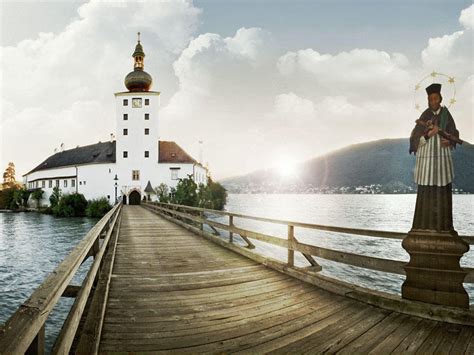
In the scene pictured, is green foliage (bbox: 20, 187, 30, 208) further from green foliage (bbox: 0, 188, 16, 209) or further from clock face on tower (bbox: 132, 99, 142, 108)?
clock face on tower (bbox: 132, 99, 142, 108)

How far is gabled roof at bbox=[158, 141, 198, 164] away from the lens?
51.4 meters

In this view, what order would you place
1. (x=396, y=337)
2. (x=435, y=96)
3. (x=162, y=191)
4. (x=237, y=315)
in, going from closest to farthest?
(x=396, y=337) → (x=237, y=315) → (x=435, y=96) → (x=162, y=191)

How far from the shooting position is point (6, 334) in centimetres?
133

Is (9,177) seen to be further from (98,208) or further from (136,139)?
(136,139)

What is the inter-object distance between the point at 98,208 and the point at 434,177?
52719mm

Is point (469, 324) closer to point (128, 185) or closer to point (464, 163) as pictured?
point (128, 185)

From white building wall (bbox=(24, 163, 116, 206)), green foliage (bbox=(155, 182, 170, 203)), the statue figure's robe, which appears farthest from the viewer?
white building wall (bbox=(24, 163, 116, 206))

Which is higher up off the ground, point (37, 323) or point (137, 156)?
point (137, 156)

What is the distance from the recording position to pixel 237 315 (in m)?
3.89

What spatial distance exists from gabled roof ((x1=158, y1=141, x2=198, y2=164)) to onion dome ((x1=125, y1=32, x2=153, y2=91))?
33.6 feet

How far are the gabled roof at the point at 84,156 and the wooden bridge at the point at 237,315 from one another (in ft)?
166

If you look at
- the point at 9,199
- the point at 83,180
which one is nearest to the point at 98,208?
the point at 83,180

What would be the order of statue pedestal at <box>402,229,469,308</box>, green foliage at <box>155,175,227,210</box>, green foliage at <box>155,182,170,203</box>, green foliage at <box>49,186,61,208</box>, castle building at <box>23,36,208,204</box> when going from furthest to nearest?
1. green foliage at <box>49,186,61,208</box>
2. castle building at <box>23,36,208,204</box>
3. green foliage at <box>155,182,170,203</box>
4. green foliage at <box>155,175,227,210</box>
5. statue pedestal at <box>402,229,469,308</box>

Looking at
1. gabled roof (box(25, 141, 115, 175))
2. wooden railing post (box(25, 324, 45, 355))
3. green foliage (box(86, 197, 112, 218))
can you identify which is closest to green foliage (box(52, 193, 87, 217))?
green foliage (box(86, 197, 112, 218))
